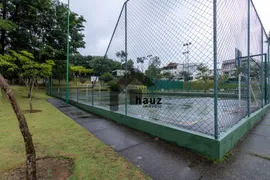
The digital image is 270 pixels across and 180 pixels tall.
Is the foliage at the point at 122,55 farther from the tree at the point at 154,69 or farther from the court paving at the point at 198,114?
the court paving at the point at 198,114

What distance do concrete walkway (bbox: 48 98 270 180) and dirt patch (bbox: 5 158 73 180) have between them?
0.80 meters

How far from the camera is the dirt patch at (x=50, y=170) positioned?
65.6 inches

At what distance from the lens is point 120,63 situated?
163 inches

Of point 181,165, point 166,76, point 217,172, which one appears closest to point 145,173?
point 181,165

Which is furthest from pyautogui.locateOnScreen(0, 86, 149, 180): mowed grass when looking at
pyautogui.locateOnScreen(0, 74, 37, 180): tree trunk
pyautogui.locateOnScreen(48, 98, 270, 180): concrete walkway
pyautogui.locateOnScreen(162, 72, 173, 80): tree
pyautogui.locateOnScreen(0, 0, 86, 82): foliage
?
pyautogui.locateOnScreen(0, 0, 86, 82): foliage

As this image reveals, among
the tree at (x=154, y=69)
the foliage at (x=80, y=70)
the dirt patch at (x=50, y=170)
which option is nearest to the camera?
the dirt patch at (x=50, y=170)

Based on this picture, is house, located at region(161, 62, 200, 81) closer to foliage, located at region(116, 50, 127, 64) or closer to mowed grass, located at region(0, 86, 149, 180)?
foliage, located at region(116, 50, 127, 64)

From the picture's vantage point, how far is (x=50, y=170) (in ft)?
5.94

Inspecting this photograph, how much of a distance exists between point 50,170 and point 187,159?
1846mm

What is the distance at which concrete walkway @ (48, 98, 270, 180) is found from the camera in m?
1.72

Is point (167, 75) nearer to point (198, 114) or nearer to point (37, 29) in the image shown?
point (198, 114)

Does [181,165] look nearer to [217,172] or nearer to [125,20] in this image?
[217,172]

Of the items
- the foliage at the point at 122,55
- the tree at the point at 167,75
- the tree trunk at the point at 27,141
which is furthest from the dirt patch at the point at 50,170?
the foliage at the point at 122,55

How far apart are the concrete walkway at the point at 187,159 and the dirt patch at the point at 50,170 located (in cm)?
80
